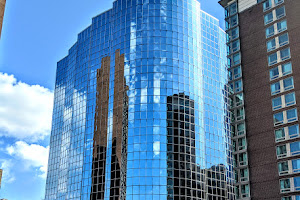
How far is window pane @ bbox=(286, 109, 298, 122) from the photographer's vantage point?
64981 millimetres

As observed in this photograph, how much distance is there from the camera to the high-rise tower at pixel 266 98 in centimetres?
6431

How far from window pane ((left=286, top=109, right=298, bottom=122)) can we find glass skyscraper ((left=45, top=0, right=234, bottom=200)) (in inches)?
1348

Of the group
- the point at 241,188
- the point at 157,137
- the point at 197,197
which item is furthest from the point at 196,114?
the point at 241,188

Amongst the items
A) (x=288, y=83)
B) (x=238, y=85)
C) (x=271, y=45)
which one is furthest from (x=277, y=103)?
(x=271, y=45)

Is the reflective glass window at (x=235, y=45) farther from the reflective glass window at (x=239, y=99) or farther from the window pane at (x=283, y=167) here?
the window pane at (x=283, y=167)

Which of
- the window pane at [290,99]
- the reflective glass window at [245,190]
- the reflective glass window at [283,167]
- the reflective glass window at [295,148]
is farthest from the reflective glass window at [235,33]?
the reflective glass window at [245,190]

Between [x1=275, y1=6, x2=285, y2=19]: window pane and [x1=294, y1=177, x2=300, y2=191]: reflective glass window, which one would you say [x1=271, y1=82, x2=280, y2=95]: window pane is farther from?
[x1=294, y1=177, x2=300, y2=191]: reflective glass window

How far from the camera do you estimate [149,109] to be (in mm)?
96625

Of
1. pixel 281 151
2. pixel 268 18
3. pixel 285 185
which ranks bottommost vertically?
pixel 285 185

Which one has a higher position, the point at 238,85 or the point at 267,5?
the point at 267,5

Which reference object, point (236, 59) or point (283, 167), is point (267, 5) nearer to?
point (236, 59)

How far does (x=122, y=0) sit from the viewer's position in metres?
110

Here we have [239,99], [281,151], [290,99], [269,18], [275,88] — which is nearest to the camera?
[281,151]

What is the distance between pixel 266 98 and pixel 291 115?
6.03 m
